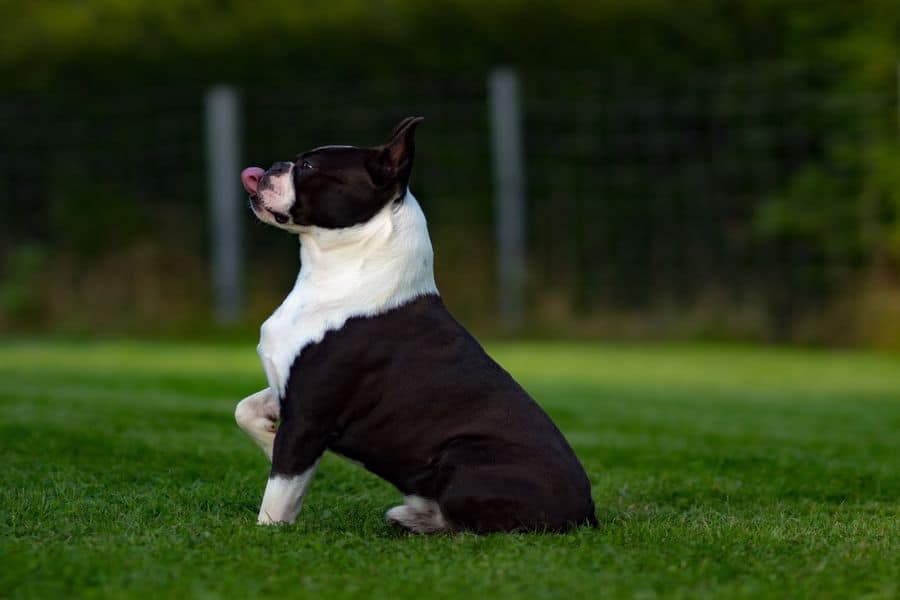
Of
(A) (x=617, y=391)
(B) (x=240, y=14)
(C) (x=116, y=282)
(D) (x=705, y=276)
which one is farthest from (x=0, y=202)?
(A) (x=617, y=391)

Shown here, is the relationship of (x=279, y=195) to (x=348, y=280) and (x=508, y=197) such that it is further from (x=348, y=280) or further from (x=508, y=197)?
(x=508, y=197)

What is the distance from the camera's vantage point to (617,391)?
11180 millimetres

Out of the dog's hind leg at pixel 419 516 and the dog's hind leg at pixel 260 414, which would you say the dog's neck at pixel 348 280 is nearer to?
the dog's hind leg at pixel 260 414

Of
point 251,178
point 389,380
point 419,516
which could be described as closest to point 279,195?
point 251,178

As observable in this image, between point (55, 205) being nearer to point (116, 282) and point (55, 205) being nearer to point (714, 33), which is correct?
point (116, 282)

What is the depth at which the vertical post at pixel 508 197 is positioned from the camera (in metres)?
16.2

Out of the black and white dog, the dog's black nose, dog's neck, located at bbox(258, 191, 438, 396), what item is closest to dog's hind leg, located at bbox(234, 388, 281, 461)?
the black and white dog

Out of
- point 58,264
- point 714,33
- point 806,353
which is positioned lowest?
point 806,353

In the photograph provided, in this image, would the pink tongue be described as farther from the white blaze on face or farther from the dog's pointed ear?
the dog's pointed ear

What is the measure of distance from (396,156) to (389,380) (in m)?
0.77

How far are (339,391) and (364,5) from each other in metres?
14.2

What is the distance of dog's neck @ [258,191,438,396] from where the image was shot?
4.78 m

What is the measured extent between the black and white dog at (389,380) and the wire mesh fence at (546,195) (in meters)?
11.3

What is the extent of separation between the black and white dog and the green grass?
0.53 feet
